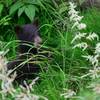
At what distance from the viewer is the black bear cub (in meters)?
4.05

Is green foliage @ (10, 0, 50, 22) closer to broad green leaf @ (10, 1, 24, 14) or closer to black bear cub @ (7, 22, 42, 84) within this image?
broad green leaf @ (10, 1, 24, 14)

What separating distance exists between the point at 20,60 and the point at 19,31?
0.83 metres

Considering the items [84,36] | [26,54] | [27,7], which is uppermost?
[27,7]

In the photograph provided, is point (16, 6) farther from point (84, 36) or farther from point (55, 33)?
point (84, 36)

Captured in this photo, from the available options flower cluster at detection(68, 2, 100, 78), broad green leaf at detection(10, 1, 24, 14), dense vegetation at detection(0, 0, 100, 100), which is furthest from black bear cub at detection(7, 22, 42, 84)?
flower cluster at detection(68, 2, 100, 78)

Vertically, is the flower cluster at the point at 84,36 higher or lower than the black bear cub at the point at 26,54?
higher

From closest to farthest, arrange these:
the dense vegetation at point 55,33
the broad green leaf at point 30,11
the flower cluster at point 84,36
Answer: the flower cluster at point 84,36 → the dense vegetation at point 55,33 → the broad green leaf at point 30,11

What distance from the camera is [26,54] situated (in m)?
4.08

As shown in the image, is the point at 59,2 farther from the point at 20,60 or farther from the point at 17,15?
the point at 20,60

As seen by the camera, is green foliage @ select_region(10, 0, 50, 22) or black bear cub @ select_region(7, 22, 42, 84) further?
green foliage @ select_region(10, 0, 50, 22)

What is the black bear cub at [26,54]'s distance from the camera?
4048 mm

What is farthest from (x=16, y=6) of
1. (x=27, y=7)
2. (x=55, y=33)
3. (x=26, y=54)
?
(x=26, y=54)

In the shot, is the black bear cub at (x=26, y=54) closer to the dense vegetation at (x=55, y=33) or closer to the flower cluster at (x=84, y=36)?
the dense vegetation at (x=55, y=33)

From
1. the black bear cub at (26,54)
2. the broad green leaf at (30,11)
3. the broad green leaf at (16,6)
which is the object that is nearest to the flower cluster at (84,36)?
the black bear cub at (26,54)
